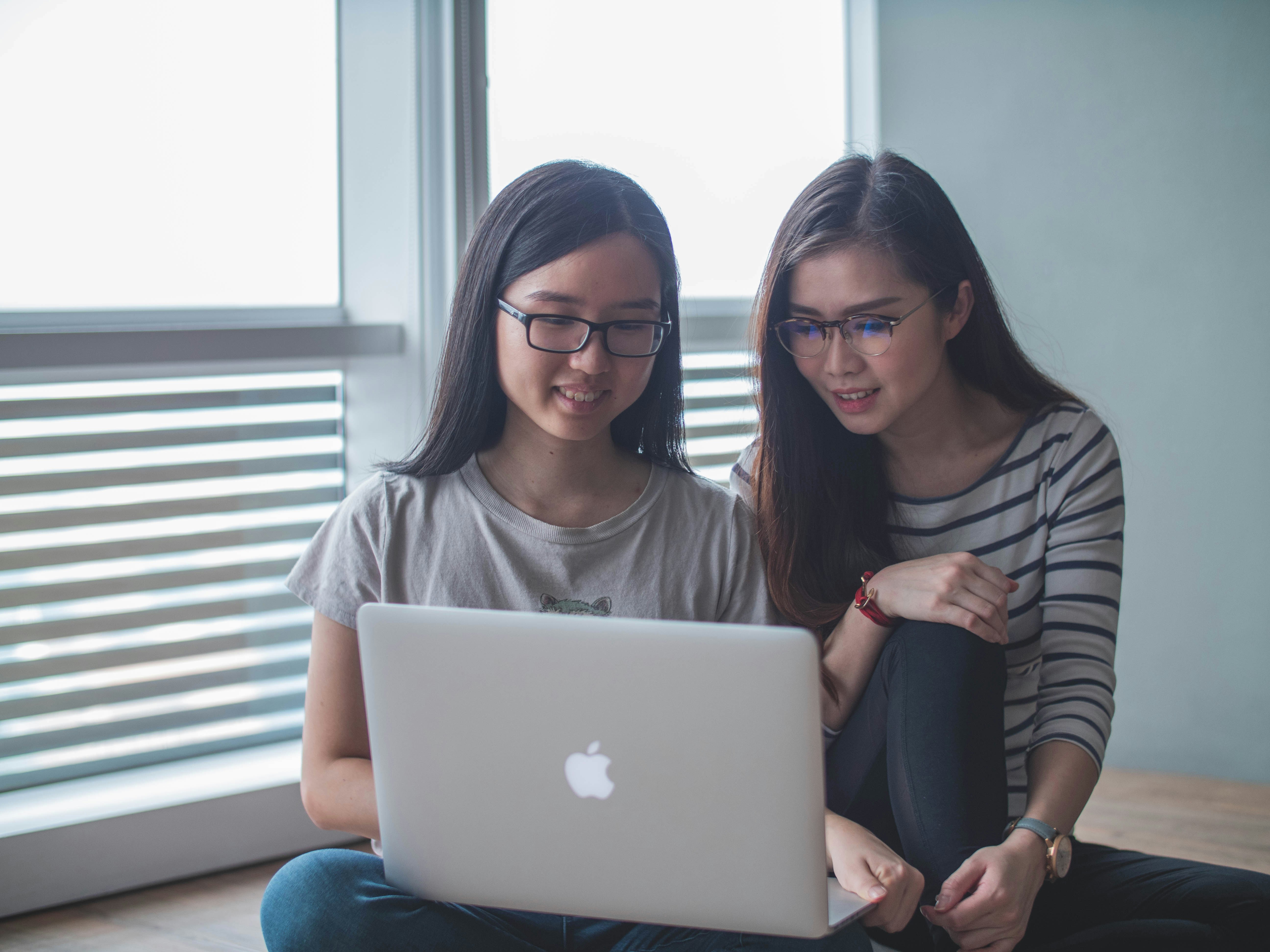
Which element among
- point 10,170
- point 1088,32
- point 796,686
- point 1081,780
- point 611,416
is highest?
point 1088,32

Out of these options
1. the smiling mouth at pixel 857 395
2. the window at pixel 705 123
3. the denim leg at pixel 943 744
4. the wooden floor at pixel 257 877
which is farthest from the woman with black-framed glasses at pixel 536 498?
the window at pixel 705 123

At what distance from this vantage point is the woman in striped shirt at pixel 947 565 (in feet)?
3.66

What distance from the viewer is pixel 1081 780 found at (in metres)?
1.22

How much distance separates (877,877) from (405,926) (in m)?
0.47

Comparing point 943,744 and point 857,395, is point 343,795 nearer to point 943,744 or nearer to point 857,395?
point 943,744

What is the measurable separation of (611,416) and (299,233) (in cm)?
113

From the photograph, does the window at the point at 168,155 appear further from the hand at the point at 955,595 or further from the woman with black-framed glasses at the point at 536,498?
the hand at the point at 955,595

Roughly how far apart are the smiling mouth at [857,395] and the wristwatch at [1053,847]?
21.8 inches

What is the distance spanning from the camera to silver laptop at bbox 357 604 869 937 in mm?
810

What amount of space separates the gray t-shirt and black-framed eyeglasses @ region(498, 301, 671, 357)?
0.69ft

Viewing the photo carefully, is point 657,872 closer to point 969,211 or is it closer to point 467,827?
point 467,827

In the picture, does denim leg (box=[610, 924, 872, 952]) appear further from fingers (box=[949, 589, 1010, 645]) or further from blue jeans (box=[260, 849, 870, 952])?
fingers (box=[949, 589, 1010, 645])

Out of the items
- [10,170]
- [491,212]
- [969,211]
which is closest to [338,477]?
[10,170]

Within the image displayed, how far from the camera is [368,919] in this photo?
40.4 inches
